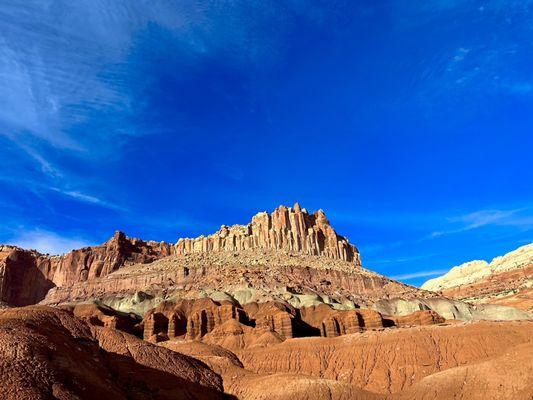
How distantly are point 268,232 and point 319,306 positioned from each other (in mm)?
78558

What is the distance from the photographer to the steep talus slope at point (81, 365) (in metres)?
32.0

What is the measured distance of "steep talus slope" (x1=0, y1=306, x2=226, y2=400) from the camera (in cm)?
3195

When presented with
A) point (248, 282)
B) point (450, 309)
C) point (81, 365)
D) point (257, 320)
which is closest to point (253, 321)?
point (257, 320)

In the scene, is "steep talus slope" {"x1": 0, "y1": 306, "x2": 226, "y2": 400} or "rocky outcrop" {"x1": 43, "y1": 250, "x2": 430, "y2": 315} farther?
"rocky outcrop" {"x1": 43, "y1": 250, "x2": 430, "y2": 315}

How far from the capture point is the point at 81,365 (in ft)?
129

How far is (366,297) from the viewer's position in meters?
147

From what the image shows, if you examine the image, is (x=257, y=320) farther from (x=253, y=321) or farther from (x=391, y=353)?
(x=391, y=353)

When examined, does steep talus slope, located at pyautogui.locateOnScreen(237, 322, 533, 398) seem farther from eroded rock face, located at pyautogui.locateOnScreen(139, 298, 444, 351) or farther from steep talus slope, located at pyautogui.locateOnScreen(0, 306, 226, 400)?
steep talus slope, located at pyautogui.locateOnScreen(0, 306, 226, 400)

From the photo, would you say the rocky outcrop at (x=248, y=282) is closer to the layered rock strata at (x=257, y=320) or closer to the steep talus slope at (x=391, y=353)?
the layered rock strata at (x=257, y=320)

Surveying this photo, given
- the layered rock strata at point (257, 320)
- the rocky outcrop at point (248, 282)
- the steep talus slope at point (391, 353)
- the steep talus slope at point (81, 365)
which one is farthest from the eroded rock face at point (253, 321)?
the steep talus slope at point (81, 365)

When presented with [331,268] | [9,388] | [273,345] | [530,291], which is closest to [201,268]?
[331,268]

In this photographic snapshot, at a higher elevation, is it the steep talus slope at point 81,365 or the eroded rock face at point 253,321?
the eroded rock face at point 253,321

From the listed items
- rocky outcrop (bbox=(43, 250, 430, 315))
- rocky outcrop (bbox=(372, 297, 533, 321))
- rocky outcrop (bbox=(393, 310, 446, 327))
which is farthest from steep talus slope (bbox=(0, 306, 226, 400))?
rocky outcrop (bbox=(372, 297, 533, 321))

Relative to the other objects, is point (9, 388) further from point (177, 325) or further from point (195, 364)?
point (177, 325)
